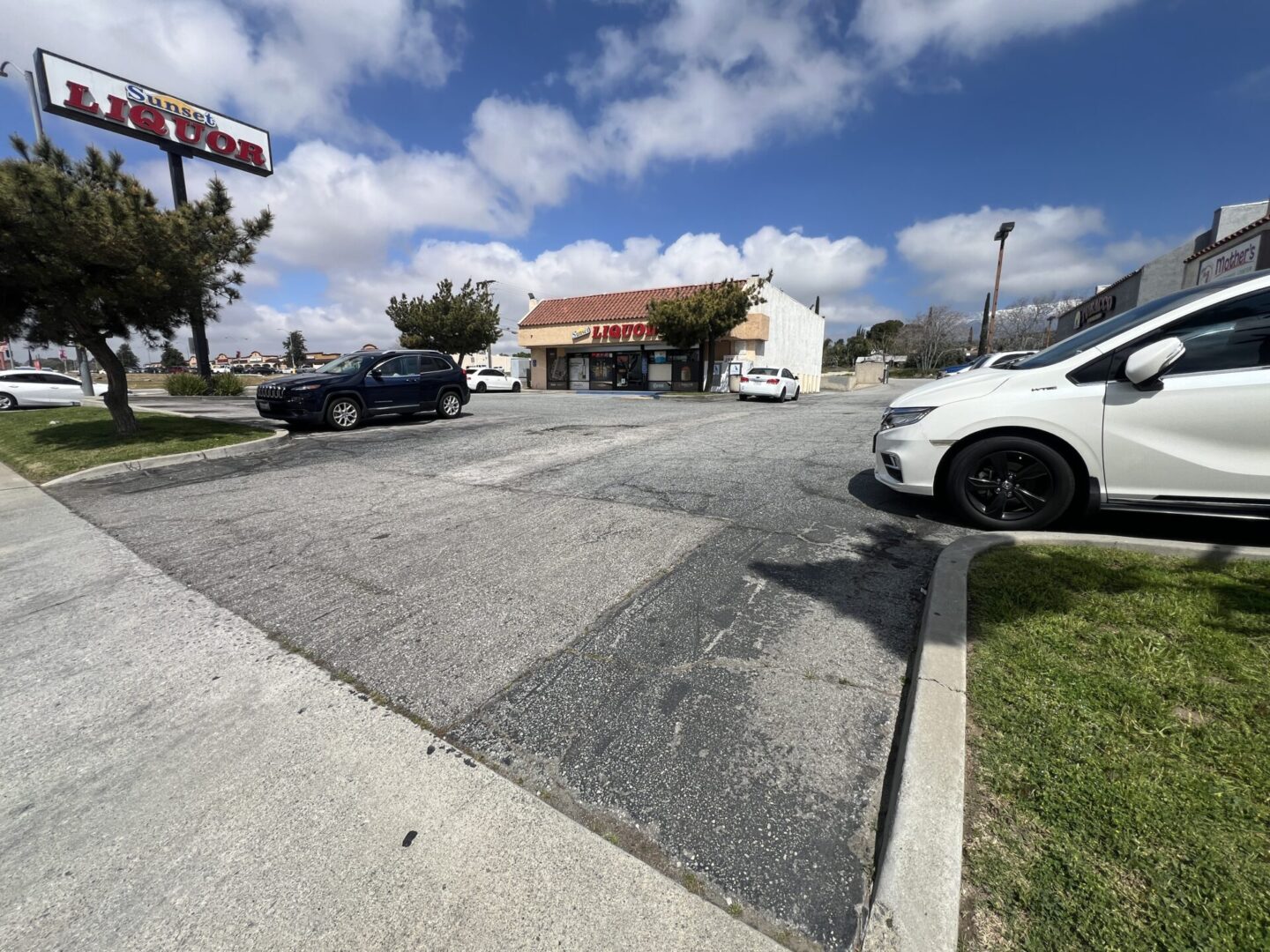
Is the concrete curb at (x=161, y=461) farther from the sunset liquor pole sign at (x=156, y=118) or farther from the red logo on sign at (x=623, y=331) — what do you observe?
the red logo on sign at (x=623, y=331)

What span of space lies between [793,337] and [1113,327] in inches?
1268

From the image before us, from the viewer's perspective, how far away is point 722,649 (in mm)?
2689

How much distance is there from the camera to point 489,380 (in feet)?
96.5

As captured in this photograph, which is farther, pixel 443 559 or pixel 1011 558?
pixel 443 559

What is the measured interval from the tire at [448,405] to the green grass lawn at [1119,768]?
12040 mm

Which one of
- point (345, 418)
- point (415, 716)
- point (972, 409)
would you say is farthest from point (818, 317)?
point (415, 716)

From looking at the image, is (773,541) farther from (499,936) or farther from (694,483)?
(499,936)

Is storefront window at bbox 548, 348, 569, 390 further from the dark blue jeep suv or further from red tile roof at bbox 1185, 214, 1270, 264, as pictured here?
red tile roof at bbox 1185, 214, 1270, 264

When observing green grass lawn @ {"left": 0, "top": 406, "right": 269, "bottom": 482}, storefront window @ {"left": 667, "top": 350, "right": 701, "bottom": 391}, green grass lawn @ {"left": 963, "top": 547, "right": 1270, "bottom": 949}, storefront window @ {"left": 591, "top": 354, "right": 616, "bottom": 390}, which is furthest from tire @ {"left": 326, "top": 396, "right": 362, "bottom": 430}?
storefront window @ {"left": 591, "top": 354, "right": 616, "bottom": 390}

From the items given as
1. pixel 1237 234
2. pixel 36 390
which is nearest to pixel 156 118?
pixel 36 390

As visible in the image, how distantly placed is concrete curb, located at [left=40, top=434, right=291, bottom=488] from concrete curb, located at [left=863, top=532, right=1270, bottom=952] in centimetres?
996

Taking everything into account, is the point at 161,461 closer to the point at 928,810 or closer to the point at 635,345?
the point at 928,810

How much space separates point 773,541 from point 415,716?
9.09 ft

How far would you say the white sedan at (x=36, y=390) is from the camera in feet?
56.5
